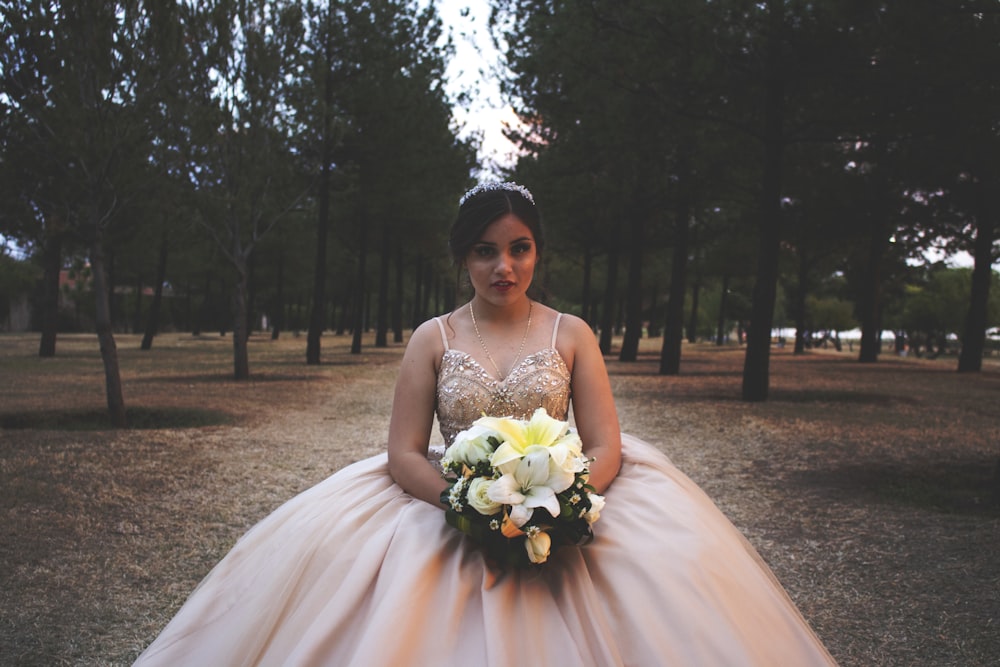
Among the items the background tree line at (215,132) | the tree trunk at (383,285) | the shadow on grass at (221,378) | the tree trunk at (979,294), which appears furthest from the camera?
the tree trunk at (383,285)

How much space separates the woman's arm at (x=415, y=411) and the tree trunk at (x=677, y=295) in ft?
57.2

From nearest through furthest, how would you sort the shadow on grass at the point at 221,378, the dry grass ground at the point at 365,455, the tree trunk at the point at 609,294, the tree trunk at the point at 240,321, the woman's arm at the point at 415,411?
the woman's arm at the point at 415,411, the dry grass ground at the point at 365,455, the shadow on grass at the point at 221,378, the tree trunk at the point at 240,321, the tree trunk at the point at 609,294

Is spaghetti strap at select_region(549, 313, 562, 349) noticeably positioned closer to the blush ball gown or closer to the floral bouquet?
the blush ball gown

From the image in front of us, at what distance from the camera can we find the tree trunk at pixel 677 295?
20172mm

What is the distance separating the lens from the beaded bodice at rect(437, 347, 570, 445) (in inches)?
114

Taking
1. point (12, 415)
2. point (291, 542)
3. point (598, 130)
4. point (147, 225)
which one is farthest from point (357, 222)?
point (291, 542)

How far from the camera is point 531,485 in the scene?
7.02 feet

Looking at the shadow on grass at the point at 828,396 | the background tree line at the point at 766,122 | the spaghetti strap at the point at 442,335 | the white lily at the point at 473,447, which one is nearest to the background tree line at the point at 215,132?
the background tree line at the point at 766,122

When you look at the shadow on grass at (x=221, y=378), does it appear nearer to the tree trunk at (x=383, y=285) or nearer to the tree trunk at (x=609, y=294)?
the tree trunk at (x=383, y=285)

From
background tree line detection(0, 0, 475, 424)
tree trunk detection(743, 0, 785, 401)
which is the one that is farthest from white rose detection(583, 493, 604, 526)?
tree trunk detection(743, 0, 785, 401)

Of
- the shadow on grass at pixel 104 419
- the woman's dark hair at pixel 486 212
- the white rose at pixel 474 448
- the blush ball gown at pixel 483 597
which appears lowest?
the shadow on grass at pixel 104 419

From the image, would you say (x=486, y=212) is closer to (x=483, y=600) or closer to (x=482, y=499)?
(x=482, y=499)

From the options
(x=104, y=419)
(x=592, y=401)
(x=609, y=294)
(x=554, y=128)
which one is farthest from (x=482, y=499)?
(x=609, y=294)

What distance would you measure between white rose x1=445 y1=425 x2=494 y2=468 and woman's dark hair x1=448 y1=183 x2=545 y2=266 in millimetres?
919
